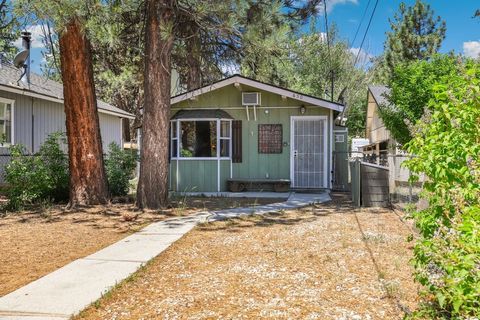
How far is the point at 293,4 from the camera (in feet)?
32.5

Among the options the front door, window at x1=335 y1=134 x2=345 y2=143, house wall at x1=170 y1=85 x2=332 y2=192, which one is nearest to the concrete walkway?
house wall at x1=170 y1=85 x2=332 y2=192

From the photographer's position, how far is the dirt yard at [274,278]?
3.37 m

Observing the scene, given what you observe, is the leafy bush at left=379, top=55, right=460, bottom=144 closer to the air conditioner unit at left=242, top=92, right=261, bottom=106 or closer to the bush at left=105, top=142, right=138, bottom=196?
the air conditioner unit at left=242, top=92, right=261, bottom=106

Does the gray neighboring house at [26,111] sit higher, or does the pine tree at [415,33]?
the pine tree at [415,33]

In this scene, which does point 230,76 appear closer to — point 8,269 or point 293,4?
point 293,4

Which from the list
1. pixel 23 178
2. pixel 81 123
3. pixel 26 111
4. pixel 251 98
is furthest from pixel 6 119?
pixel 251 98

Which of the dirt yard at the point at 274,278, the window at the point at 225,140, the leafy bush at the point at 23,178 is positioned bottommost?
the dirt yard at the point at 274,278

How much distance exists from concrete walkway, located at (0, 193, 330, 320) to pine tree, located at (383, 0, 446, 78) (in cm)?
2522

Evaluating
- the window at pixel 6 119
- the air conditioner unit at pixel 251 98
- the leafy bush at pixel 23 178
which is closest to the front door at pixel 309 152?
the air conditioner unit at pixel 251 98

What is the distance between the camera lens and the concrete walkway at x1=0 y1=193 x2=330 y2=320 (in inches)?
131

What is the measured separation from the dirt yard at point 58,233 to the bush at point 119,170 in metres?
1.79

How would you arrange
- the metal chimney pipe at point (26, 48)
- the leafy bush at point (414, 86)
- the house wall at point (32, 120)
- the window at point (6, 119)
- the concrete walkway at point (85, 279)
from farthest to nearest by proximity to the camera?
the leafy bush at point (414, 86) < the metal chimney pipe at point (26, 48) < the house wall at point (32, 120) < the window at point (6, 119) < the concrete walkway at point (85, 279)

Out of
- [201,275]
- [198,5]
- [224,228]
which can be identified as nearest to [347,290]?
[201,275]

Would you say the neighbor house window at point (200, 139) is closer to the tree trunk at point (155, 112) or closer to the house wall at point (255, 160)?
the house wall at point (255, 160)
